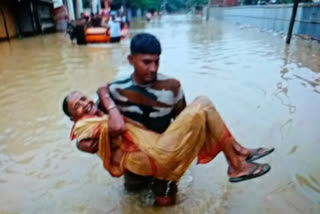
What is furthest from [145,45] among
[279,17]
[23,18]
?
[23,18]

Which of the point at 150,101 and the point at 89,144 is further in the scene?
the point at 150,101

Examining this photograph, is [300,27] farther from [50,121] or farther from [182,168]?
[182,168]

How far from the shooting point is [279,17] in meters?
19.0

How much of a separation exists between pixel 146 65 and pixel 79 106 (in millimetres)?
562

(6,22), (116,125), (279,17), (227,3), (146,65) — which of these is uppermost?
(146,65)

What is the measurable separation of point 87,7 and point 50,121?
3146 centimetres

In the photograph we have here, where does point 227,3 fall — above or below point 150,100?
below

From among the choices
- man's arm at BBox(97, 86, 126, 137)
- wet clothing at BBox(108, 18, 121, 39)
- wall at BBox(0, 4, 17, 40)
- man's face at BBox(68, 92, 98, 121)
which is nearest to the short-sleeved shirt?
man's arm at BBox(97, 86, 126, 137)

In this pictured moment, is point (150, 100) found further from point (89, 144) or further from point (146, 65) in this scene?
point (89, 144)

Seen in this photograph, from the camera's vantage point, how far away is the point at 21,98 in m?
5.94

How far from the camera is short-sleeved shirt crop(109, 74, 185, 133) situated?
236cm

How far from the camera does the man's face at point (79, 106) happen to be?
227cm

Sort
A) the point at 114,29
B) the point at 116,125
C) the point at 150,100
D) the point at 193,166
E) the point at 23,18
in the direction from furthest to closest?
the point at 23,18 → the point at 114,29 → the point at 193,166 → the point at 150,100 → the point at 116,125

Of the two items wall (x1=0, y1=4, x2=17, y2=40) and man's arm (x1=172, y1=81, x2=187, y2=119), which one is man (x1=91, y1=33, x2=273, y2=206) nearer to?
man's arm (x1=172, y1=81, x2=187, y2=119)
